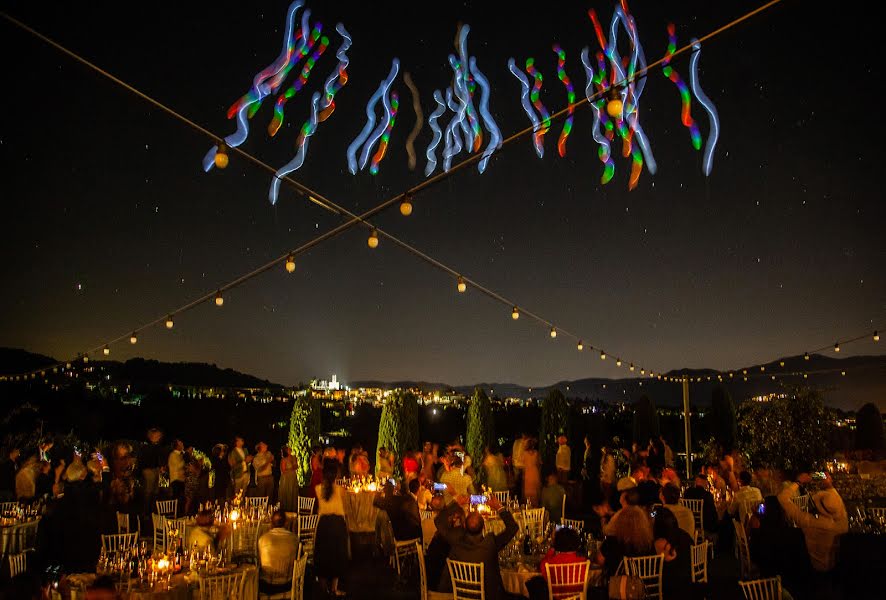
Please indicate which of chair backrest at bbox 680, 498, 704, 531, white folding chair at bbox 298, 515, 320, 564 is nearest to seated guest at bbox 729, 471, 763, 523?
chair backrest at bbox 680, 498, 704, 531

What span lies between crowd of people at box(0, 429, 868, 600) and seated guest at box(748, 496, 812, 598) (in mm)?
12

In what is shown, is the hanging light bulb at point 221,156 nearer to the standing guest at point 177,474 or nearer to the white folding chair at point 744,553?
the white folding chair at point 744,553

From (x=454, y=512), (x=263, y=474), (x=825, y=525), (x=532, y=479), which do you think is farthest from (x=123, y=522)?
(x=825, y=525)

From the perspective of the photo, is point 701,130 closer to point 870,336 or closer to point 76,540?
point 76,540

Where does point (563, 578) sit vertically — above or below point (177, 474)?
below

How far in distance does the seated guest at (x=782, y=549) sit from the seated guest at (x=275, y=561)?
190 inches

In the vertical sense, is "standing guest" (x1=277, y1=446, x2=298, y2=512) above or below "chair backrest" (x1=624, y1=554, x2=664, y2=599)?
above

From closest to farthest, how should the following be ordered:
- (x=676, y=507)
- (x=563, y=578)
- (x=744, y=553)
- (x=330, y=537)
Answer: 1. (x=563, y=578)
2. (x=676, y=507)
3. (x=330, y=537)
4. (x=744, y=553)

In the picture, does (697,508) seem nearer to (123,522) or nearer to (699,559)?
(699,559)

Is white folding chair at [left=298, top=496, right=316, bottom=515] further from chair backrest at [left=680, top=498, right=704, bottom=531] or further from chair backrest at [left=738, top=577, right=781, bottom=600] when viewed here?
chair backrest at [left=738, top=577, right=781, bottom=600]

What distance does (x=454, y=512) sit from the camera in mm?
6453

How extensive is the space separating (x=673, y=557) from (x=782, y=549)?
2069 millimetres

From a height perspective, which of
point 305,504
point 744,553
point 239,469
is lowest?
point 744,553

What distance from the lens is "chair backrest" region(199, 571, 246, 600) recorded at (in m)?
5.86
